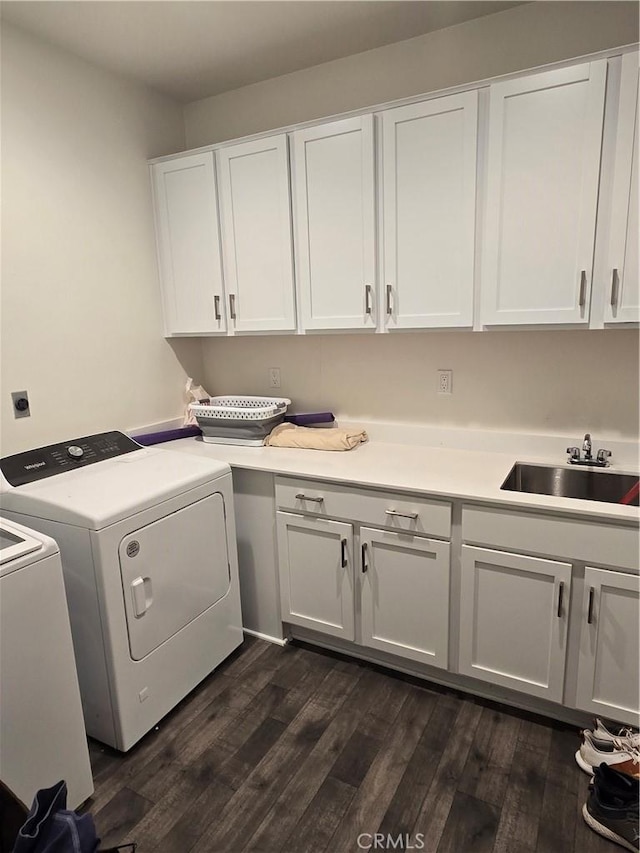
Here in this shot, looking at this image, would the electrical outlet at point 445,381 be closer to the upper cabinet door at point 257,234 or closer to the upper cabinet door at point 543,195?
the upper cabinet door at point 543,195

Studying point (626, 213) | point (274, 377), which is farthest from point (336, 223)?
point (626, 213)

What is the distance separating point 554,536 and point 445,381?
0.91 metres

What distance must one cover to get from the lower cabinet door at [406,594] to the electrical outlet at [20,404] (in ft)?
4.88

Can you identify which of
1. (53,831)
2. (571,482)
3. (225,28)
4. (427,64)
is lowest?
(53,831)

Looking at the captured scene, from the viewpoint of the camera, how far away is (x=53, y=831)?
3.79ft

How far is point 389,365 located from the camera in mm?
2521

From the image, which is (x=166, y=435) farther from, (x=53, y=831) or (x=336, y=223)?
(x=53, y=831)

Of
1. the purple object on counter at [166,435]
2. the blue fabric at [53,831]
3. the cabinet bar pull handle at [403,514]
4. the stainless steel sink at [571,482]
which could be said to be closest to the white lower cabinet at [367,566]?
the cabinet bar pull handle at [403,514]

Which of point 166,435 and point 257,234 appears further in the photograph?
point 166,435

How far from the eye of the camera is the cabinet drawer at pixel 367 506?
1900 mm

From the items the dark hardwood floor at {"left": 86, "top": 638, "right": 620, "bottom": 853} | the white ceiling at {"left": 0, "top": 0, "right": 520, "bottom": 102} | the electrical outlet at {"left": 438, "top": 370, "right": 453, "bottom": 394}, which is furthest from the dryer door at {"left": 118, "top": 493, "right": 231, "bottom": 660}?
the white ceiling at {"left": 0, "top": 0, "right": 520, "bottom": 102}

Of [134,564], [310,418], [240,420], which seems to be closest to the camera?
[134,564]

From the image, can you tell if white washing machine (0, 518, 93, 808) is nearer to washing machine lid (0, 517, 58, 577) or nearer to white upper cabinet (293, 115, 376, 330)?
washing machine lid (0, 517, 58, 577)

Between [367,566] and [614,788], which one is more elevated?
[367,566]
